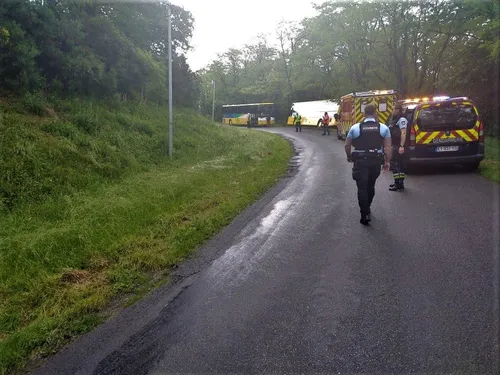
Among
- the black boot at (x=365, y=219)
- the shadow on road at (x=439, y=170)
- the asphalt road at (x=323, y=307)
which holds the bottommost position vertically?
the asphalt road at (x=323, y=307)

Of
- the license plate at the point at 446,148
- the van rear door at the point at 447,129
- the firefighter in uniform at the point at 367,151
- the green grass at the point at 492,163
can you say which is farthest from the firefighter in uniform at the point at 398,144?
the firefighter in uniform at the point at 367,151

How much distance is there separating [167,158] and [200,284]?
29.5ft

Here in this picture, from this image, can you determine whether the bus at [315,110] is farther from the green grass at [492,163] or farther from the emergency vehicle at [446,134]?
the emergency vehicle at [446,134]

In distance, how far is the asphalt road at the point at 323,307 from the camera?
9.21 feet

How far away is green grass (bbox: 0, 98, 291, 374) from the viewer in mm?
3791

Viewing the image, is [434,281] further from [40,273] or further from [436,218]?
[40,273]

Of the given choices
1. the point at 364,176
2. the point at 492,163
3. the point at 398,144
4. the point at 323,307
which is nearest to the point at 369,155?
the point at 364,176

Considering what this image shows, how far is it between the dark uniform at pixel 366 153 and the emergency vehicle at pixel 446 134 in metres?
4.23

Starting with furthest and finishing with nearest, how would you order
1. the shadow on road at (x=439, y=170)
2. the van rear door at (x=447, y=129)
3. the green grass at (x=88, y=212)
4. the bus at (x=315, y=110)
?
the bus at (x=315, y=110) → the shadow on road at (x=439, y=170) → the van rear door at (x=447, y=129) → the green grass at (x=88, y=212)

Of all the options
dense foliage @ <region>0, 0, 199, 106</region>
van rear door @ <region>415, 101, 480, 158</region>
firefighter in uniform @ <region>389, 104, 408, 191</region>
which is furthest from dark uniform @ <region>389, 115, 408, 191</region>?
dense foliage @ <region>0, 0, 199, 106</region>

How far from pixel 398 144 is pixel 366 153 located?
4000 millimetres

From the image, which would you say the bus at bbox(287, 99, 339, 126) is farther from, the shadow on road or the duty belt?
the duty belt

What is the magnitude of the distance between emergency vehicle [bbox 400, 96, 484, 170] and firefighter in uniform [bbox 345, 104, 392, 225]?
4201mm

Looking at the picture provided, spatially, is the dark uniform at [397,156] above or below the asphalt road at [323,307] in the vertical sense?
above
